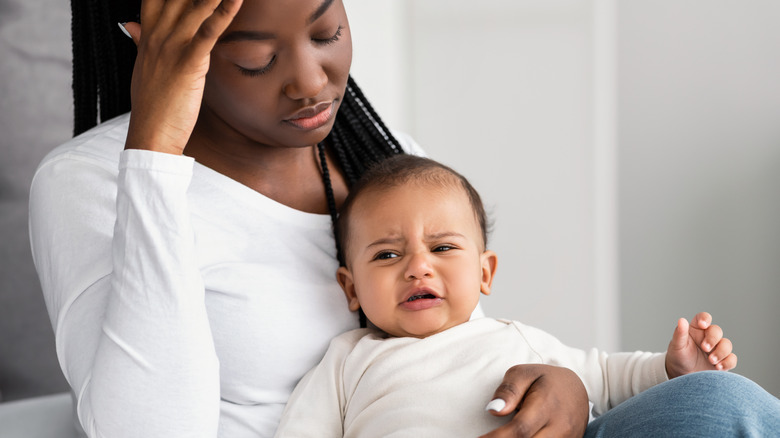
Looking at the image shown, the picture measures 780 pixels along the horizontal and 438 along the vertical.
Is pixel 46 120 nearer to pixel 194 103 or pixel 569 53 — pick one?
pixel 194 103

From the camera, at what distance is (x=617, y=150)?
235 centimetres

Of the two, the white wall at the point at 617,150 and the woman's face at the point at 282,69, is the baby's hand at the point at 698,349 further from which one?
the white wall at the point at 617,150

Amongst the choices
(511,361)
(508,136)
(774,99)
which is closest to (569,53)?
(508,136)

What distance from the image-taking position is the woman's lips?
3.46 ft

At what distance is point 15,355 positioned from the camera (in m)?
1.59

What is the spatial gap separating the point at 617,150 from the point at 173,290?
1799 millimetres

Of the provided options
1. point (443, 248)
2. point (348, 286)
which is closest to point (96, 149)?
point (348, 286)

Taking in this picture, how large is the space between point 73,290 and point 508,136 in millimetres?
1585

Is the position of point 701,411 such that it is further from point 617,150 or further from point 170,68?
point 617,150

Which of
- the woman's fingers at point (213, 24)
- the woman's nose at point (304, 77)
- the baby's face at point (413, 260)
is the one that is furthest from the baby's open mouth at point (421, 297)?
the woman's fingers at point (213, 24)

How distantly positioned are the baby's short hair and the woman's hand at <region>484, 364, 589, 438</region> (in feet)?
0.93

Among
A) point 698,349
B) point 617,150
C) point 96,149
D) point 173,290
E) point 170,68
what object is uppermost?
point 170,68

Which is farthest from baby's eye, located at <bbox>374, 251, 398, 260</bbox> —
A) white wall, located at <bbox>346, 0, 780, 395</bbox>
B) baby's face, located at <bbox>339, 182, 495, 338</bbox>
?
white wall, located at <bbox>346, 0, 780, 395</bbox>

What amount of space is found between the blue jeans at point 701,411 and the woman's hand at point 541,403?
0.05 meters
